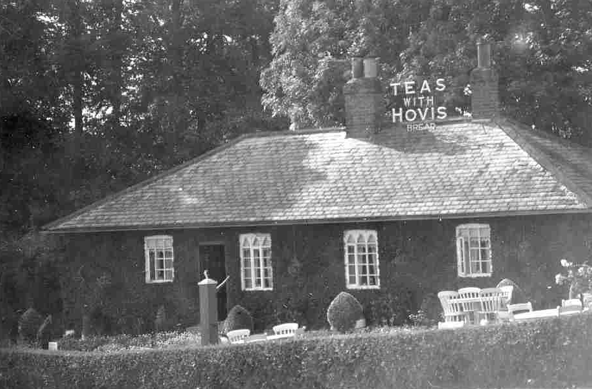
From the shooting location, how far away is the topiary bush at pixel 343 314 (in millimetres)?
27625

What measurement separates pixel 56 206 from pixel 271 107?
30.9 ft

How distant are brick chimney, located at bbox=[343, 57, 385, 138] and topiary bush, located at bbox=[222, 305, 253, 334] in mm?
6677

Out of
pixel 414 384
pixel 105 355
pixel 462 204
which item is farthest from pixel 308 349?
pixel 462 204

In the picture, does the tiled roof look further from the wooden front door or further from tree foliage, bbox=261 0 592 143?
tree foliage, bbox=261 0 592 143

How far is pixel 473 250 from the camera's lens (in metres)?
29.2

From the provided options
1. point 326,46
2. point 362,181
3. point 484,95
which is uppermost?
point 326,46

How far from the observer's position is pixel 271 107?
45.0 metres

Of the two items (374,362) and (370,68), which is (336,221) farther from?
(374,362)

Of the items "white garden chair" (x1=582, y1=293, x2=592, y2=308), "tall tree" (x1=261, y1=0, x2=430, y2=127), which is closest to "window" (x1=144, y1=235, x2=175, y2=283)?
"tall tree" (x1=261, y1=0, x2=430, y2=127)

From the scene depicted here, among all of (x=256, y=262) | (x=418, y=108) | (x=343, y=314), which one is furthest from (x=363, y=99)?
(x=343, y=314)

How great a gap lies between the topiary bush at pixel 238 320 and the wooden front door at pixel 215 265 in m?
2.35

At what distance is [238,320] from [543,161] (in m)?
8.48

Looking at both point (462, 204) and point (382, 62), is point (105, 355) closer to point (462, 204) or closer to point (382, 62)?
point (462, 204)

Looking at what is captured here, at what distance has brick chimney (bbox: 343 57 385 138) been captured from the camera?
1305 inches
